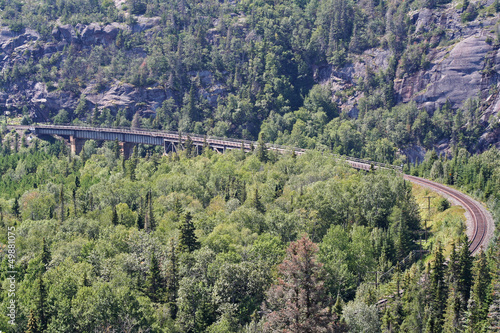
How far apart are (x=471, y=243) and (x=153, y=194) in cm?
7226

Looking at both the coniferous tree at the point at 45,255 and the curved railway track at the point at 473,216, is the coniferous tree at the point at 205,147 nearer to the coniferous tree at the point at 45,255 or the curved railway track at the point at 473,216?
the curved railway track at the point at 473,216

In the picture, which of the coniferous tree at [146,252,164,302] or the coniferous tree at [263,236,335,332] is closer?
the coniferous tree at [263,236,335,332]

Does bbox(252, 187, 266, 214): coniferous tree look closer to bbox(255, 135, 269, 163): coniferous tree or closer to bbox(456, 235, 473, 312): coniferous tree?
bbox(456, 235, 473, 312): coniferous tree

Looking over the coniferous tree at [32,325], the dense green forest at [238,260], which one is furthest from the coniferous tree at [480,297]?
the coniferous tree at [32,325]

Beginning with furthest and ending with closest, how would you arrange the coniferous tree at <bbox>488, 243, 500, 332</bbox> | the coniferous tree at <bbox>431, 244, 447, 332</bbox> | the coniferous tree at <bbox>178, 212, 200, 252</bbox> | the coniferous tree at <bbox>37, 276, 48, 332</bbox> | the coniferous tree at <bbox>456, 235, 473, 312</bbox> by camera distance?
the coniferous tree at <bbox>178, 212, 200, 252</bbox>
the coniferous tree at <bbox>456, 235, 473, 312</bbox>
the coniferous tree at <bbox>431, 244, 447, 332</bbox>
the coniferous tree at <bbox>37, 276, 48, 332</bbox>
the coniferous tree at <bbox>488, 243, 500, 332</bbox>

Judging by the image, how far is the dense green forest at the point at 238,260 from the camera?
6981cm

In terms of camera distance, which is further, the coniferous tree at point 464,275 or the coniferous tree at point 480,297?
the coniferous tree at point 464,275

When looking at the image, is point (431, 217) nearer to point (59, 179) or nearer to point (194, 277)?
point (194, 277)

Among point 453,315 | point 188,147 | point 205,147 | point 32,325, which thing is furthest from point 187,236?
point 205,147

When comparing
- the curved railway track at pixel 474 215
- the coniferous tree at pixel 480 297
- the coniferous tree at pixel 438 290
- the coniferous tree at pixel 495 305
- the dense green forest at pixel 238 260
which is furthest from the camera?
the curved railway track at pixel 474 215

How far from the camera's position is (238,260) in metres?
84.5

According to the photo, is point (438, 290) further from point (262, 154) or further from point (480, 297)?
point (262, 154)

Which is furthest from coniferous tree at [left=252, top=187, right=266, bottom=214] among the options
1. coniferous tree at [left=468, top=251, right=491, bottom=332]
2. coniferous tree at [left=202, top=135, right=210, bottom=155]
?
coniferous tree at [left=202, top=135, right=210, bottom=155]

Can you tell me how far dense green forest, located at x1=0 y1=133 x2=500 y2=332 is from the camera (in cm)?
6981
